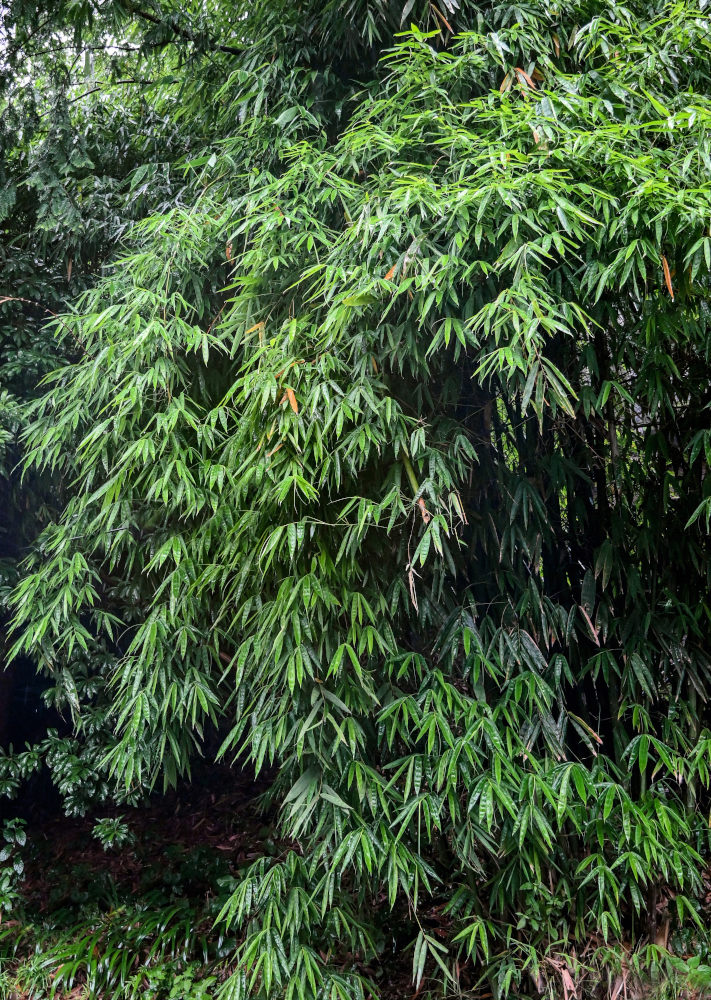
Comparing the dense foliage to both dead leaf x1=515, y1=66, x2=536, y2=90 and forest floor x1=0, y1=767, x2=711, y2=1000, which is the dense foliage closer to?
dead leaf x1=515, y1=66, x2=536, y2=90

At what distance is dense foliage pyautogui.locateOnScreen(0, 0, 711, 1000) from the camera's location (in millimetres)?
2045

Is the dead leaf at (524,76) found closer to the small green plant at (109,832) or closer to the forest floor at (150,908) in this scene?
the forest floor at (150,908)

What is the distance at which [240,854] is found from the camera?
10.8 feet

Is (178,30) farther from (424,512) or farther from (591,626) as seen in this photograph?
(591,626)

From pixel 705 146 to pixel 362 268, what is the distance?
3.19 feet

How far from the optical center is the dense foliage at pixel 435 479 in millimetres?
2045

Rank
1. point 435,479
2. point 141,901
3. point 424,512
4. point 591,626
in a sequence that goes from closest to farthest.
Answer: point 424,512 → point 435,479 → point 591,626 → point 141,901

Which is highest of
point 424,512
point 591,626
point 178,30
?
point 178,30

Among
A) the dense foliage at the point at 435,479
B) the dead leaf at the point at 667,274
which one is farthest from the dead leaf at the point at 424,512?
the dead leaf at the point at 667,274

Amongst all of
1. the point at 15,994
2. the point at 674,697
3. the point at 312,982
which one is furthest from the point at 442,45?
the point at 15,994

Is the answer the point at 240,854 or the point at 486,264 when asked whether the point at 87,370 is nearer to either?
the point at 486,264

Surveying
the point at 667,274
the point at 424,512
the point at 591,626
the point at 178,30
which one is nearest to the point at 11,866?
the point at 424,512

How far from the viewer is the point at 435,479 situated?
2.13 metres

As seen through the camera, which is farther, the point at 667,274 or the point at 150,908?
the point at 150,908
